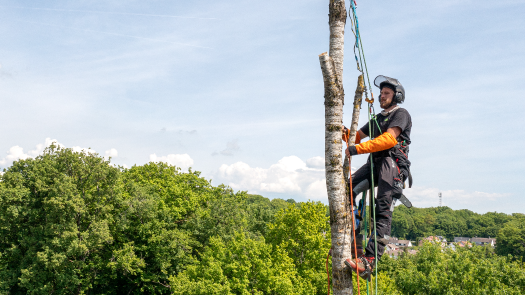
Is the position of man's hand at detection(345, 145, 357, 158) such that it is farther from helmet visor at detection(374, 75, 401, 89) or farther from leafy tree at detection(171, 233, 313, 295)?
leafy tree at detection(171, 233, 313, 295)

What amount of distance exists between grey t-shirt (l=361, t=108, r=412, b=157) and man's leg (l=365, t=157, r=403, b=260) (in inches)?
7.8

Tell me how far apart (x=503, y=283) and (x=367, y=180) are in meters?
25.5

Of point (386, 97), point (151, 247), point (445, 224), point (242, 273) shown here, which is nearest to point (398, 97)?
point (386, 97)

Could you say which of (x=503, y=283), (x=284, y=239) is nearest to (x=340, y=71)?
(x=284, y=239)

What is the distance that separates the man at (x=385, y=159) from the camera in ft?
15.8

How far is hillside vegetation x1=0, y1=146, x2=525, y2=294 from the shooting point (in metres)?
23.7

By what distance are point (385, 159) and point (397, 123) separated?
1.70 ft

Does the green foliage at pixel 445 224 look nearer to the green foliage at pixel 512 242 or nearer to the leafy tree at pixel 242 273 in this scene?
the green foliage at pixel 512 242

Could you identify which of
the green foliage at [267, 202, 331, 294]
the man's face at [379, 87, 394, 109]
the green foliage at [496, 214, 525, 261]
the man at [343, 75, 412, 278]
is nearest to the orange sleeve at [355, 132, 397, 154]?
the man at [343, 75, 412, 278]

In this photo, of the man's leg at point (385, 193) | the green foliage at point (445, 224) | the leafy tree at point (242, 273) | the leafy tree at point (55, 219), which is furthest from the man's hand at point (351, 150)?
the green foliage at point (445, 224)

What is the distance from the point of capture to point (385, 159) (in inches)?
203

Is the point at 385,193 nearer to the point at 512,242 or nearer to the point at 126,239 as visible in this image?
the point at 126,239

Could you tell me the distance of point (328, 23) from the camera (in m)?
5.11

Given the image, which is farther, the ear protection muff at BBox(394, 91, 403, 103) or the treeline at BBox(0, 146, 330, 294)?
the treeline at BBox(0, 146, 330, 294)
